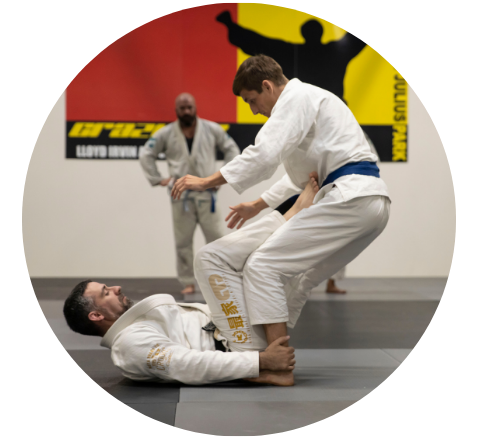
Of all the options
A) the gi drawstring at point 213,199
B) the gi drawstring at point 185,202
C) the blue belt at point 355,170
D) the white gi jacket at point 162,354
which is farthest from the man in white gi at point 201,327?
the gi drawstring at point 185,202

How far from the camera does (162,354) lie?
225cm

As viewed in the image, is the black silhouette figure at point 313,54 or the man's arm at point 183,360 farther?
the black silhouette figure at point 313,54

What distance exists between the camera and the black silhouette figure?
2.74 m

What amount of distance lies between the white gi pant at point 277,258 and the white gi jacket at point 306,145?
10 cm

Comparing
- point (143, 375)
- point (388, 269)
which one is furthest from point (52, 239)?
point (388, 269)

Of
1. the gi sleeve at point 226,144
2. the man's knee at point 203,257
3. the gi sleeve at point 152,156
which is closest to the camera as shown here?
the man's knee at point 203,257

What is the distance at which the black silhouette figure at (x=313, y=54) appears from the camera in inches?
108

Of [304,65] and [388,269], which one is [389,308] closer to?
[388,269]

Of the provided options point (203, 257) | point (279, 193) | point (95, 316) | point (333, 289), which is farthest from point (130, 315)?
point (333, 289)

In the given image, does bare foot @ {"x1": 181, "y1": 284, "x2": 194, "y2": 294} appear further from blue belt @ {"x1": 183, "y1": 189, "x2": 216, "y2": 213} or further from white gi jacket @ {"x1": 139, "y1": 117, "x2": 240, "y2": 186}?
white gi jacket @ {"x1": 139, "y1": 117, "x2": 240, "y2": 186}

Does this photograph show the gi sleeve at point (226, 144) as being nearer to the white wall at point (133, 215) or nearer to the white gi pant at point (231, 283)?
the white wall at point (133, 215)

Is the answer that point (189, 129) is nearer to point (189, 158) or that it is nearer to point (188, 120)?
point (188, 120)

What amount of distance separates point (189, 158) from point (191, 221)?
1.28 feet

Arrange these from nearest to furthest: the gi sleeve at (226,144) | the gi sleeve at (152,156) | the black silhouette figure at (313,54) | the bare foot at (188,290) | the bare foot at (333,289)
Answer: the black silhouette figure at (313,54) < the gi sleeve at (226,144) < the gi sleeve at (152,156) < the bare foot at (188,290) < the bare foot at (333,289)
